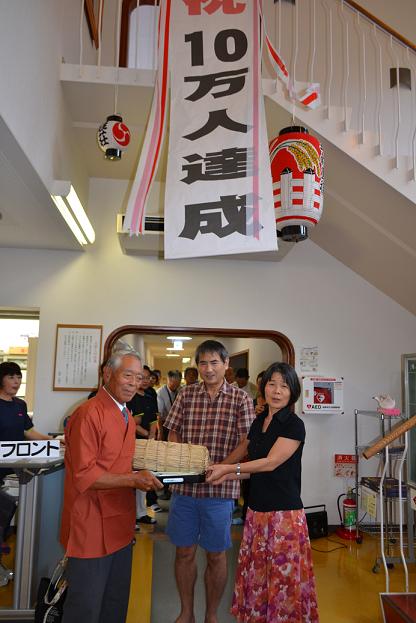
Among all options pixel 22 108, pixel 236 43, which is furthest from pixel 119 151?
pixel 236 43

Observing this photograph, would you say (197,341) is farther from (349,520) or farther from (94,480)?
(94,480)

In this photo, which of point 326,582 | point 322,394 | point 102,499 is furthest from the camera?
point 322,394

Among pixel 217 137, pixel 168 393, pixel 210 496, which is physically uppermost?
pixel 217 137

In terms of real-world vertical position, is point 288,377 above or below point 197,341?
below

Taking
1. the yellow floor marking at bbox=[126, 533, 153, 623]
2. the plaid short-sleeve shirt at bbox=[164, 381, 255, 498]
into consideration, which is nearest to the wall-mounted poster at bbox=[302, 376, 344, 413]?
the yellow floor marking at bbox=[126, 533, 153, 623]

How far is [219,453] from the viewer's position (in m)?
2.72

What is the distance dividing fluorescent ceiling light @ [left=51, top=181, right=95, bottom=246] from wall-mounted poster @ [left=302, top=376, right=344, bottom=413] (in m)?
2.79

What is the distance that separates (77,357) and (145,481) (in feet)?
10.9

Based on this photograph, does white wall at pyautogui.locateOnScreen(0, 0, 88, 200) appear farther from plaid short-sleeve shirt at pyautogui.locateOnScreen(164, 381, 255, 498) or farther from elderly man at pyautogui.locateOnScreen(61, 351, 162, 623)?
plaid short-sleeve shirt at pyautogui.locateOnScreen(164, 381, 255, 498)

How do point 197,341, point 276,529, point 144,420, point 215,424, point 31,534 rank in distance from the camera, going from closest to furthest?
point 276,529
point 215,424
point 31,534
point 144,420
point 197,341

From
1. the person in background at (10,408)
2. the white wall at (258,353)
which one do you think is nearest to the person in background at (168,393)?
the white wall at (258,353)

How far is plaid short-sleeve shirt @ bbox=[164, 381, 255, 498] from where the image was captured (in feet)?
8.79

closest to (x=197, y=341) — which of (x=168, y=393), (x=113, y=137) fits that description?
(x=168, y=393)

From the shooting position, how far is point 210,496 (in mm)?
2672
